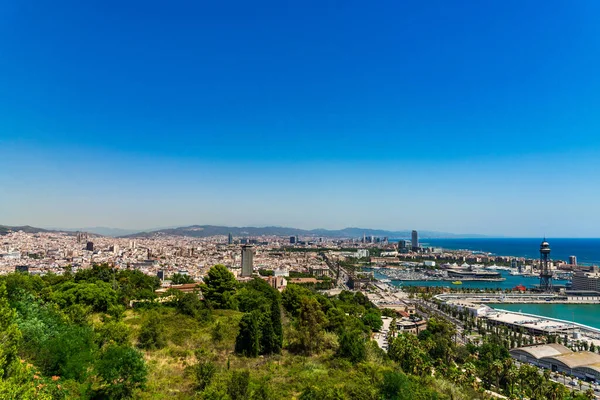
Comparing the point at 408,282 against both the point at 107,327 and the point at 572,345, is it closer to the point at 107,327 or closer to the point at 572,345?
the point at 572,345

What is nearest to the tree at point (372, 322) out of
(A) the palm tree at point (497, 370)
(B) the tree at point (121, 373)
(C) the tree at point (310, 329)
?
(A) the palm tree at point (497, 370)

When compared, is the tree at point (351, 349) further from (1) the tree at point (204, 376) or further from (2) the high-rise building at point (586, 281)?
(2) the high-rise building at point (586, 281)

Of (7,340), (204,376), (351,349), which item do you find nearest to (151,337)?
(204,376)

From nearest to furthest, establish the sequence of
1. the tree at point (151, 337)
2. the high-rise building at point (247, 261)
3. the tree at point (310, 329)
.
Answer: the tree at point (151, 337), the tree at point (310, 329), the high-rise building at point (247, 261)

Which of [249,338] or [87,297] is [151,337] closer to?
[249,338]

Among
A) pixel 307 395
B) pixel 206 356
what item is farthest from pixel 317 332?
pixel 307 395

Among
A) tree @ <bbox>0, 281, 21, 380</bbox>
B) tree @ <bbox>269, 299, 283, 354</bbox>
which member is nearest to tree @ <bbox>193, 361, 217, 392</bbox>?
tree @ <bbox>269, 299, 283, 354</bbox>
